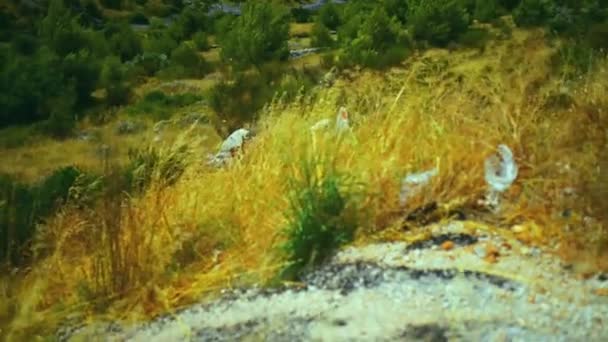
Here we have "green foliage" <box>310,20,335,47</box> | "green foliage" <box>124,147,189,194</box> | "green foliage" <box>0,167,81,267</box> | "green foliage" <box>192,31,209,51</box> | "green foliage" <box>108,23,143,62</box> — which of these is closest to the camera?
"green foliage" <box>0,167,81,267</box>

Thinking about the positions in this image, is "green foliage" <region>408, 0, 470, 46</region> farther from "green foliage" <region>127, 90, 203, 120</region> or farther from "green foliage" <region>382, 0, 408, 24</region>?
"green foliage" <region>127, 90, 203, 120</region>

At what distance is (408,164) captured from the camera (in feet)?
18.5

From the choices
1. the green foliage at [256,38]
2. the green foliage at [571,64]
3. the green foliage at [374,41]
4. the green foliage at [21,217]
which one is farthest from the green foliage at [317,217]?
the green foliage at [256,38]

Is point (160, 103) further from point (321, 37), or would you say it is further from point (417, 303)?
point (417, 303)

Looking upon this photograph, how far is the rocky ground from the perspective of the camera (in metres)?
4.02

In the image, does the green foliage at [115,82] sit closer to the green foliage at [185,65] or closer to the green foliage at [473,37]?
the green foliage at [185,65]

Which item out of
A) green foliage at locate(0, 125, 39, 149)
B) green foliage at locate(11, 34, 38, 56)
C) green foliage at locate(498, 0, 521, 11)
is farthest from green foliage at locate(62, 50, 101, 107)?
green foliage at locate(498, 0, 521, 11)

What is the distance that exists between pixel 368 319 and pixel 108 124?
16.3m

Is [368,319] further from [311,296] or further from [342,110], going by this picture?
[342,110]

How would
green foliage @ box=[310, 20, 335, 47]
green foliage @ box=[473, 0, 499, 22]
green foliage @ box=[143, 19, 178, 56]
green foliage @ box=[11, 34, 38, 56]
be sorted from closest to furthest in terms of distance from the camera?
green foliage @ box=[473, 0, 499, 22] → green foliage @ box=[310, 20, 335, 47] → green foliage @ box=[11, 34, 38, 56] → green foliage @ box=[143, 19, 178, 56]

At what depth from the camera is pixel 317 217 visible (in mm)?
4965

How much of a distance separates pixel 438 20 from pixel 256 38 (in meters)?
4.71

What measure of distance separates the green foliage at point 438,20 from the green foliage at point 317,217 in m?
15.1

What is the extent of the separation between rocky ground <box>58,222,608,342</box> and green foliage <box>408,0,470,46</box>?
50.9ft
